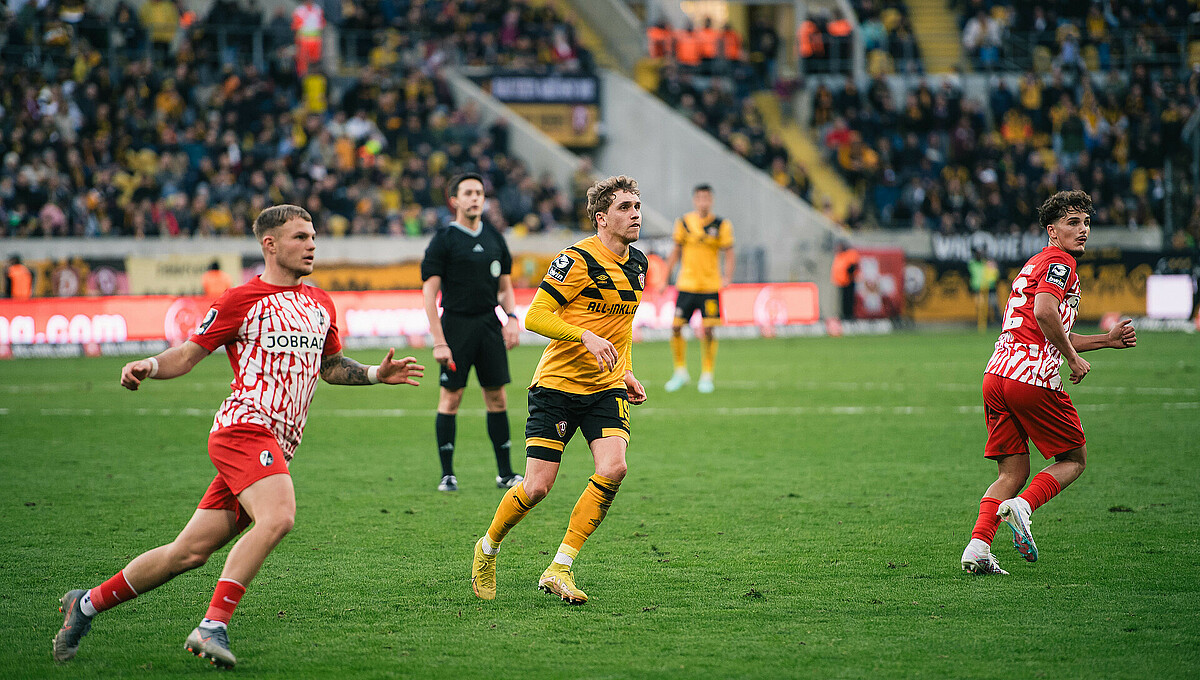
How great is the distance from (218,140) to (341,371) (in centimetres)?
2251

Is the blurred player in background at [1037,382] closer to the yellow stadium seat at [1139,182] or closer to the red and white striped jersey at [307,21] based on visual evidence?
the red and white striped jersey at [307,21]

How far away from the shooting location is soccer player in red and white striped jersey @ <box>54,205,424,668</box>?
4.85 m

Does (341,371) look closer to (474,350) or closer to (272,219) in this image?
(272,219)

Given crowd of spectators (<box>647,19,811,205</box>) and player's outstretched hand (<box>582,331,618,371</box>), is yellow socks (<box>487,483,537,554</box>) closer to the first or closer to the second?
player's outstretched hand (<box>582,331,618,371</box>)

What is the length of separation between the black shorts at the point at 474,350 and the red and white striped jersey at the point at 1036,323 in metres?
3.91

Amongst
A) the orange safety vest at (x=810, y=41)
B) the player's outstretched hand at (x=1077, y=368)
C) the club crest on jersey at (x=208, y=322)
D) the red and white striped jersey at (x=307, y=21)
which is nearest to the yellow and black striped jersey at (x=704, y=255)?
the player's outstretched hand at (x=1077, y=368)

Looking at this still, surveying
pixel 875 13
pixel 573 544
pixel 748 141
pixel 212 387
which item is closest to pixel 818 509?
pixel 573 544

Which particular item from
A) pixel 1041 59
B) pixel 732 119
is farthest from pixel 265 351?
pixel 1041 59

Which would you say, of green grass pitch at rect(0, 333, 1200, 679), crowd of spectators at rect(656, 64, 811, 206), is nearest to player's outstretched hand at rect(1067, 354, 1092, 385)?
green grass pitch at rect(0, 333, 1200, 679)

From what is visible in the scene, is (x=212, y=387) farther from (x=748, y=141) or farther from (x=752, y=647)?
(x=748, y=141)

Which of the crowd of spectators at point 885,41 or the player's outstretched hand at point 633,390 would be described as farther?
the crowd of spectators at point 885,41

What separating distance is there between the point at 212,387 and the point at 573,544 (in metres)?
11.7

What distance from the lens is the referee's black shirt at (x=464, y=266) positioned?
30.0 feet

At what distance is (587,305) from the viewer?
6.18 metres
